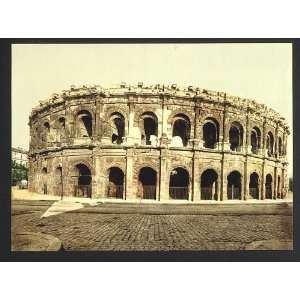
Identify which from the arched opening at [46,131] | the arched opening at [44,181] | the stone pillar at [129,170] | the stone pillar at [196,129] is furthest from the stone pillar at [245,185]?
the arched opening at [46,131]

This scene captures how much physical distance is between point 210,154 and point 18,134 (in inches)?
203

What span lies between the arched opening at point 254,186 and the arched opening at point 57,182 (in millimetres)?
5227

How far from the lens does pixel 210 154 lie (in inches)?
420

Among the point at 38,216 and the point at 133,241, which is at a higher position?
the point at 38,216

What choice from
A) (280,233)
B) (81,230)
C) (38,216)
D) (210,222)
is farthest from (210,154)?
(38,216)

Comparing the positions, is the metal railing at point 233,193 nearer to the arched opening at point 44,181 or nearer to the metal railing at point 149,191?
the metal railing at point 149,191

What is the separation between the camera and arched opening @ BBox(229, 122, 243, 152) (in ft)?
34.8

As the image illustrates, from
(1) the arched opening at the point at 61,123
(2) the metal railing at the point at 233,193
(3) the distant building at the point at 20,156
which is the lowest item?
(2) the metal railing at the point at 233,193

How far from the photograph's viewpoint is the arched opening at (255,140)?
10656 millimetres

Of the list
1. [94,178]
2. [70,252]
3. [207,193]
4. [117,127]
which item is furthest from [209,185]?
[70,252]

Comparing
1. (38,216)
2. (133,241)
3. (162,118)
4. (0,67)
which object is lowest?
(133,241)

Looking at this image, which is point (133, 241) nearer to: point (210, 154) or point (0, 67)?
point (210, 154)

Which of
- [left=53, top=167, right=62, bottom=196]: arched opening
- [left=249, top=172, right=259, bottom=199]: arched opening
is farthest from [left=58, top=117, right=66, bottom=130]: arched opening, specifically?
[left=249, top=172, right=259, bottom=199]: arched opening

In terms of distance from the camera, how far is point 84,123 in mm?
10672
